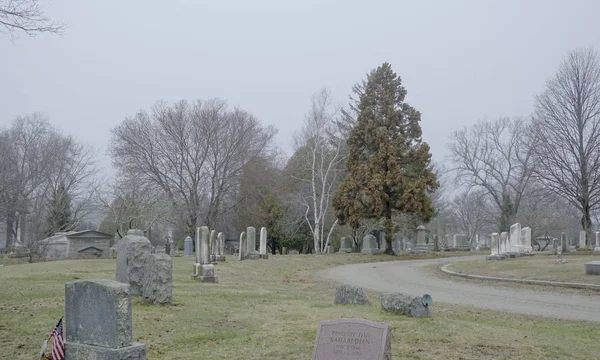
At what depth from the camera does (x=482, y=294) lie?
17.1 metres

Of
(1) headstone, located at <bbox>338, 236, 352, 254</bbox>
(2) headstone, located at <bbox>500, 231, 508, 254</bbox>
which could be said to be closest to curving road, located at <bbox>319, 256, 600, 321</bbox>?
(2) headstone, located at <bbox>500, 231, 508, 254</bbox>

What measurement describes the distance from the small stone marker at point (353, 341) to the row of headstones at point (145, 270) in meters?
6.47

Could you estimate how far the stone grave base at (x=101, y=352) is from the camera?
662 cm

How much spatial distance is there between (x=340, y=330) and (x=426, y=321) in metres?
4.43

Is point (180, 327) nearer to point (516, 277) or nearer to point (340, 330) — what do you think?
point (340, 330)

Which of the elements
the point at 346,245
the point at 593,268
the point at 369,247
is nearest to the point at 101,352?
the point at 593,268

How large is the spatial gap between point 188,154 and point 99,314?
→ 37.7m

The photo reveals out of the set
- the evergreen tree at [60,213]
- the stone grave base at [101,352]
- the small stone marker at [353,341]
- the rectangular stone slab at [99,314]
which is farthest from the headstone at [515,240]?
the evergreen tree at [60,213]

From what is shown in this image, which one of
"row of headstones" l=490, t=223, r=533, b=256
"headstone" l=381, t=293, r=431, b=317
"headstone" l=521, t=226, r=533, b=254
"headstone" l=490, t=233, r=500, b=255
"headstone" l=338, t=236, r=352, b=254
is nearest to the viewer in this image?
"headstone" l=381, t=293, r=431, b=317

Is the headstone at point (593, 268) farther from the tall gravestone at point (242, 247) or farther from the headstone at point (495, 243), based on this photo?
the tall gravestone at point (242, 247)

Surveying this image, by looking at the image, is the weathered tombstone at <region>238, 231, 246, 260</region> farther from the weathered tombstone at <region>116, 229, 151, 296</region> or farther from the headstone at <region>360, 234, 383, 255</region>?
the weathered tombstone at <region>116, 229, 151, 296</region>

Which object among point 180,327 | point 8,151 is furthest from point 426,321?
point 8,151

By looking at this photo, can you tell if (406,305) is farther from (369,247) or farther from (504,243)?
(369,247)

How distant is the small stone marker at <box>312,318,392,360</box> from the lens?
5.98 m
